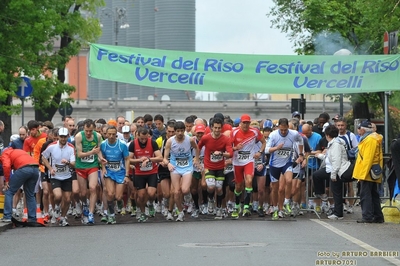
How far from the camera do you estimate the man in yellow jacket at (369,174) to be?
18.2 m

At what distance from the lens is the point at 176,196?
61.8 feet

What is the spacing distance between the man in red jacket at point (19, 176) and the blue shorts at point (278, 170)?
427 cm

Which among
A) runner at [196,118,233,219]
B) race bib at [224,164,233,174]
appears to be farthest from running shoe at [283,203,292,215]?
race bib at [224,164,233,174]

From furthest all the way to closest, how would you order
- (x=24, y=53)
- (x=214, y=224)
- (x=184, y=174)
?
(x=24, y=53) → (x=184, y=174) → (x=214, y=224)

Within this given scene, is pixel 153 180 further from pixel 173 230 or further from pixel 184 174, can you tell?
pixel 173 230

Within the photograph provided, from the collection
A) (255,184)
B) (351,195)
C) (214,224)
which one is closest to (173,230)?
(214,224)

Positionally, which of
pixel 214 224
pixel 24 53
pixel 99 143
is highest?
pixel 24 53

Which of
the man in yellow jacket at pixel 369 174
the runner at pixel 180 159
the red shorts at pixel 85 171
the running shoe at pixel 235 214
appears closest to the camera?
the man in yellow jacket at pixel 369 174

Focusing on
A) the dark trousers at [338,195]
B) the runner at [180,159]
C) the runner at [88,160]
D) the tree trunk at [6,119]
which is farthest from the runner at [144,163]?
the tree trunk at [6,119]

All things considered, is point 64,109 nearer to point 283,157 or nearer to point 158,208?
point 158,208

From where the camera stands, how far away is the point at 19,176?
1856 centimetres

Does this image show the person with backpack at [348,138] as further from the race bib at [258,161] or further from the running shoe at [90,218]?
the running shoe at [90,218]

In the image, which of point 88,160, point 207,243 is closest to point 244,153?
point 88,160

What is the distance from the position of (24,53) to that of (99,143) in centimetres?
1383
